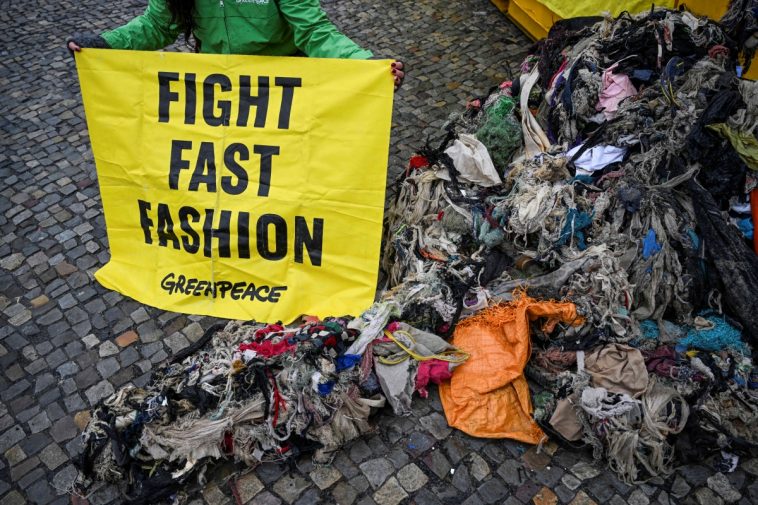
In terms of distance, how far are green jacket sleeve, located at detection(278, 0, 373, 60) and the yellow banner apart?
0.40 feet

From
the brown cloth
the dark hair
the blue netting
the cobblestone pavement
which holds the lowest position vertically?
the cobblestone pavement

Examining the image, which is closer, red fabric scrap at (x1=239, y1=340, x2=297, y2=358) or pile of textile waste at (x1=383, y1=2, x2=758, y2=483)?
pile of textile waste at (x1=383, y1=2, x2=758, y2=483)

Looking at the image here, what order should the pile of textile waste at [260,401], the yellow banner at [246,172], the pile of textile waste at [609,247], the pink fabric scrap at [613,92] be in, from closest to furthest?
the pile of textile waste at [260,401] < the pile of textile waste at [609,247] < the yellow banner at [246,172] < the pink fabric scrap at [613,92]

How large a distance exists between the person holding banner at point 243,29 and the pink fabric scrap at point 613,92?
7.94 feet

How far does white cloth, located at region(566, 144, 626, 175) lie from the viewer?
524 cm

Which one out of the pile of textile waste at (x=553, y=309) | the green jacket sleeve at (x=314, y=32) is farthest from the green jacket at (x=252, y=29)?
the pile of textile waste at (x=553, y=309)

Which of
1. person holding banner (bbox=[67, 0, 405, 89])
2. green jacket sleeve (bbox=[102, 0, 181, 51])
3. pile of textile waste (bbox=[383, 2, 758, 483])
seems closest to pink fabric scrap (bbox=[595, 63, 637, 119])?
pile of textile waste (bbox=[383, 2, 758, 483])

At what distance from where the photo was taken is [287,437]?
3.79 metres

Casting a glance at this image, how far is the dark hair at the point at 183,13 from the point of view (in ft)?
14.3

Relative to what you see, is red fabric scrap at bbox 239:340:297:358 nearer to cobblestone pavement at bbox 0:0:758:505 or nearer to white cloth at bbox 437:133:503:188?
cobblestone pavement at bbox 0:0:758:505

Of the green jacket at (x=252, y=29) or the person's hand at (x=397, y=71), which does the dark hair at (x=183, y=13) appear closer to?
the green jacket at (x=252, y=29)

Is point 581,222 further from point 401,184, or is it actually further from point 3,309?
point 3,309

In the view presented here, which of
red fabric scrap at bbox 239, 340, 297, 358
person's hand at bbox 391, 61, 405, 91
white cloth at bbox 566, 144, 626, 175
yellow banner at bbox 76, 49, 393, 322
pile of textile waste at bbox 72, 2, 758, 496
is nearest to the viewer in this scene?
pile of textile waste at bbox 72, 2, 758, 496

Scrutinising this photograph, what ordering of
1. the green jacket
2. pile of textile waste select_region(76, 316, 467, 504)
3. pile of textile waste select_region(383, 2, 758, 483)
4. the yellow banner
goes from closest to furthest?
1. pile of textile waste select_region(76, 316, 467, 504)
2. pile of textile waste select_region(383, 2, 758, 483)
3. the green jacket
4. the yellow banner
